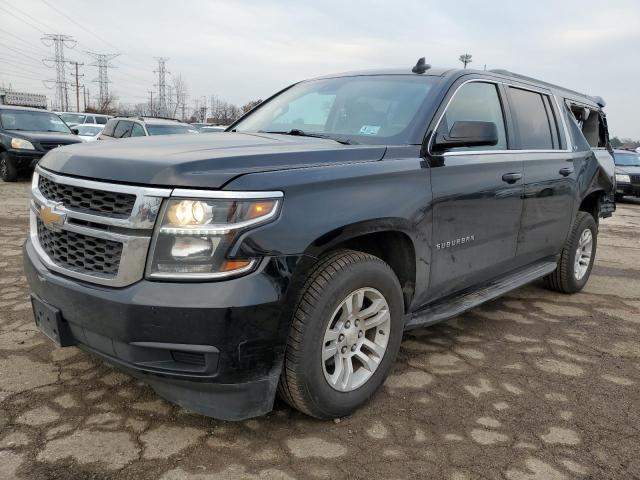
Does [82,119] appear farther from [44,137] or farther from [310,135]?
[310,135]

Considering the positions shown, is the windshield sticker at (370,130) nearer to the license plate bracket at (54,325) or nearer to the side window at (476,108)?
the side window at (476,108)

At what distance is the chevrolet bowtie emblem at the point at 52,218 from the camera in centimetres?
242

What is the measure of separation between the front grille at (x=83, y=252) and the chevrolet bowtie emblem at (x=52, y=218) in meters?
0.03

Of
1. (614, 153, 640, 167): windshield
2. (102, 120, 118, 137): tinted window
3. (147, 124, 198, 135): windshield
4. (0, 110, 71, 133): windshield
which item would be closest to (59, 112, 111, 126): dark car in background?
(0, 110, 71, 133): windshield

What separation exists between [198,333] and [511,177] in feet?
8.29

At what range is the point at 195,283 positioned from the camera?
213 cm

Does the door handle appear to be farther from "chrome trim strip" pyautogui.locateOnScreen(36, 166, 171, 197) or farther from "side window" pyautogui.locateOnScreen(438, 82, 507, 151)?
"chrome trim strip" pyautogui.locateOnScreen(36, 166, 171, 197)

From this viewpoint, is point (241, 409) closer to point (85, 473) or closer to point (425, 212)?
point (85, 473)

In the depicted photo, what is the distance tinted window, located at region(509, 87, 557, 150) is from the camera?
4027mm

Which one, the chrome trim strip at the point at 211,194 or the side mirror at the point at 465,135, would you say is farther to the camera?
the side mirror at the point at 465,135

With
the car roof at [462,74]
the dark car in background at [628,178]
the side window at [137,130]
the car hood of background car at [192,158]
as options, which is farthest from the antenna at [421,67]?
the dark car in background at [628,178]

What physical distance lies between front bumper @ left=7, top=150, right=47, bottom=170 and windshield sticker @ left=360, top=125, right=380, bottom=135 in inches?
417

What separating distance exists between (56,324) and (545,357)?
3009mm

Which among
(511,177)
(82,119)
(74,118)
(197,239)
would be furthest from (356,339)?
(74,118)
